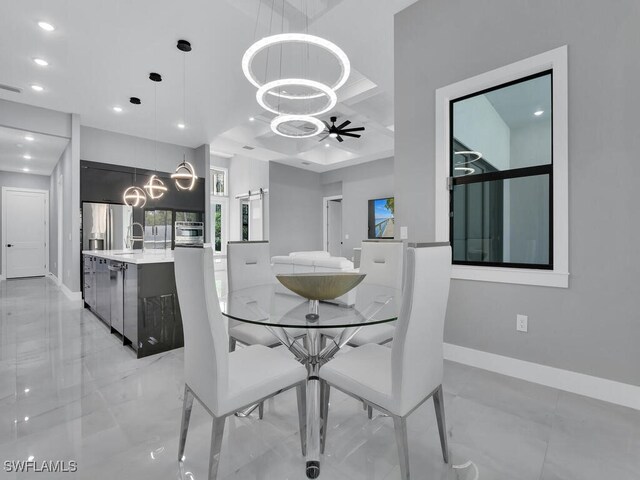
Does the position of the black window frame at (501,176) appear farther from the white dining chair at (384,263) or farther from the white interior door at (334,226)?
the white interior door at (334,226)

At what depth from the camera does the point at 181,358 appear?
2.71m

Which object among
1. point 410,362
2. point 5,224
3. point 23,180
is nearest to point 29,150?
point 23,180

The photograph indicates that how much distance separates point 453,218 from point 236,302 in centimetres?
198

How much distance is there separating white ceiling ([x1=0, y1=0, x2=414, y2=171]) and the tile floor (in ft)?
10.9

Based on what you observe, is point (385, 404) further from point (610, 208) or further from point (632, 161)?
point (632, 161)

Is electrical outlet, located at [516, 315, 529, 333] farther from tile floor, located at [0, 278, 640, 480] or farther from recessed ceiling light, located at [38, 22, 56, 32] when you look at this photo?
recessed ceiling light, located at [38, 22, 56, 32]

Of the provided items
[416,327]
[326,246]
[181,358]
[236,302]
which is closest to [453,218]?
[416,327]

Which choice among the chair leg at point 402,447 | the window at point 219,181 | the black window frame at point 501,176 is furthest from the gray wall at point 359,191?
the chair leg at point 402,447

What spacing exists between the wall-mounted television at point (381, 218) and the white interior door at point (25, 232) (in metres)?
8.99

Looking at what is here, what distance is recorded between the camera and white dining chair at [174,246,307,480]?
118 centimetres

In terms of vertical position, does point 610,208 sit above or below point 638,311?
above

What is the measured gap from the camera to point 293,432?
5.43 ft

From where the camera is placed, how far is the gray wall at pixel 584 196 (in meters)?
1.91

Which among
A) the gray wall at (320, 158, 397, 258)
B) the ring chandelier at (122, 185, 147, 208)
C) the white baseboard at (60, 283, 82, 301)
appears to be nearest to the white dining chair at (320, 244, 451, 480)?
the ring chandelier at (122, 185, 147, 208)
